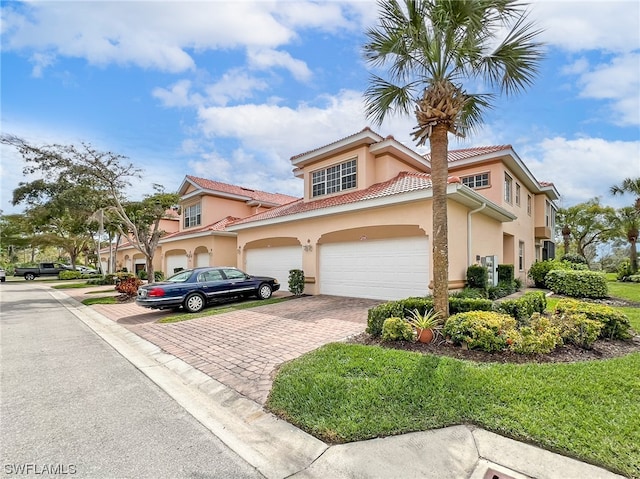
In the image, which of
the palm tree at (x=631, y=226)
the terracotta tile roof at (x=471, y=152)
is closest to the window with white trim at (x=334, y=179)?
the terracotta tile roof at (x=471, y=152)

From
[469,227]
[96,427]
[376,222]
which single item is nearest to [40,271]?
[376,222]

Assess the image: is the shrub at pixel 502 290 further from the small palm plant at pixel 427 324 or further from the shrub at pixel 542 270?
the small palm plant at pixel 427 324

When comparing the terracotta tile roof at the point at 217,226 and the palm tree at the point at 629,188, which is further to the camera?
the palm tree at the point at 629,188

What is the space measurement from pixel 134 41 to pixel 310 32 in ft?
15.9

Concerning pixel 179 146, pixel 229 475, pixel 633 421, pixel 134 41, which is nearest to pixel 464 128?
pixel 633 421

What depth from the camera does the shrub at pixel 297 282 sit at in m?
13.6

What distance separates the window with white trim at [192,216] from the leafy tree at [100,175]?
3180 mm

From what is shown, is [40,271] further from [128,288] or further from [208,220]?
[128,288]

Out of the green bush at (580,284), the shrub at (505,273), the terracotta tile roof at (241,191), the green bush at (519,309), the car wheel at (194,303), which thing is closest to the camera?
the green bush at (519,309)

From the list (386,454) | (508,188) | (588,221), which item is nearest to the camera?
(386,454)

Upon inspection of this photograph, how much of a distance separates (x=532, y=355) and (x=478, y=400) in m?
1.99

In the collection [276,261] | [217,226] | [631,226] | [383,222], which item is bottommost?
[276,261]

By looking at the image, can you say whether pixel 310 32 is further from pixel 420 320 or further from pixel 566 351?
pixel 566 351

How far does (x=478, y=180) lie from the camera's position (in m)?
16.0
